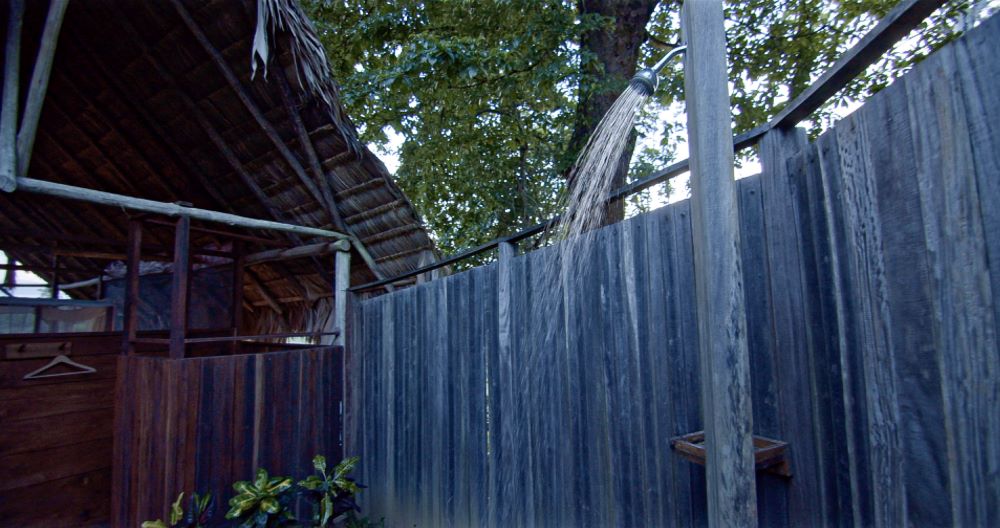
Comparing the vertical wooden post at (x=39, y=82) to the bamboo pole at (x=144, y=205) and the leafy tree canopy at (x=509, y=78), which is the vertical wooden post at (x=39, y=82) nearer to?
the bamboo pole at (x=144, y=205)

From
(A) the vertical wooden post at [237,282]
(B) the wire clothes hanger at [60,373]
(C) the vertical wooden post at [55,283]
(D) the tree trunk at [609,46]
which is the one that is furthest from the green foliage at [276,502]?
(C) the vertical wooden post at [55,283]

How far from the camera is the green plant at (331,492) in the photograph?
381 centimetres

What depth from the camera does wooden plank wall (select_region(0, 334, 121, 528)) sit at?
4062 millimetres

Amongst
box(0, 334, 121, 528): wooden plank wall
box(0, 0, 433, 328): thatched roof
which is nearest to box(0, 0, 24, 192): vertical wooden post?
box(0, 0, 433, 328): thatched roof

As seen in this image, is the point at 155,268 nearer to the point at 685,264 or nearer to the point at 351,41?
the point at 351,41

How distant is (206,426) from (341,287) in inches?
62.7

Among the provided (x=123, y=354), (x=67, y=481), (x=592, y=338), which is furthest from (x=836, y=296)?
(x=67, y=481)

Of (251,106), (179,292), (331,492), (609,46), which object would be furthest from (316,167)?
(609,46)

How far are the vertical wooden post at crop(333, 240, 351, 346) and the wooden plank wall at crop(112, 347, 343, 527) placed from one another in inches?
16.9

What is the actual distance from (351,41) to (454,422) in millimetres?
4871

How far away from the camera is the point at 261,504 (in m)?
3.69

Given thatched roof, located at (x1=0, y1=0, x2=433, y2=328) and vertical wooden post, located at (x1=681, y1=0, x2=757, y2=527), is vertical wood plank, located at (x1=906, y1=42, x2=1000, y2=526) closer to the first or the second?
vertical wooden post, located at (x1=681, y1=0, x2=757, y2=527)

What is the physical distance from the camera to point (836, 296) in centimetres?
136

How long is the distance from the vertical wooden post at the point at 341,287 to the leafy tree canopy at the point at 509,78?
153 cm
